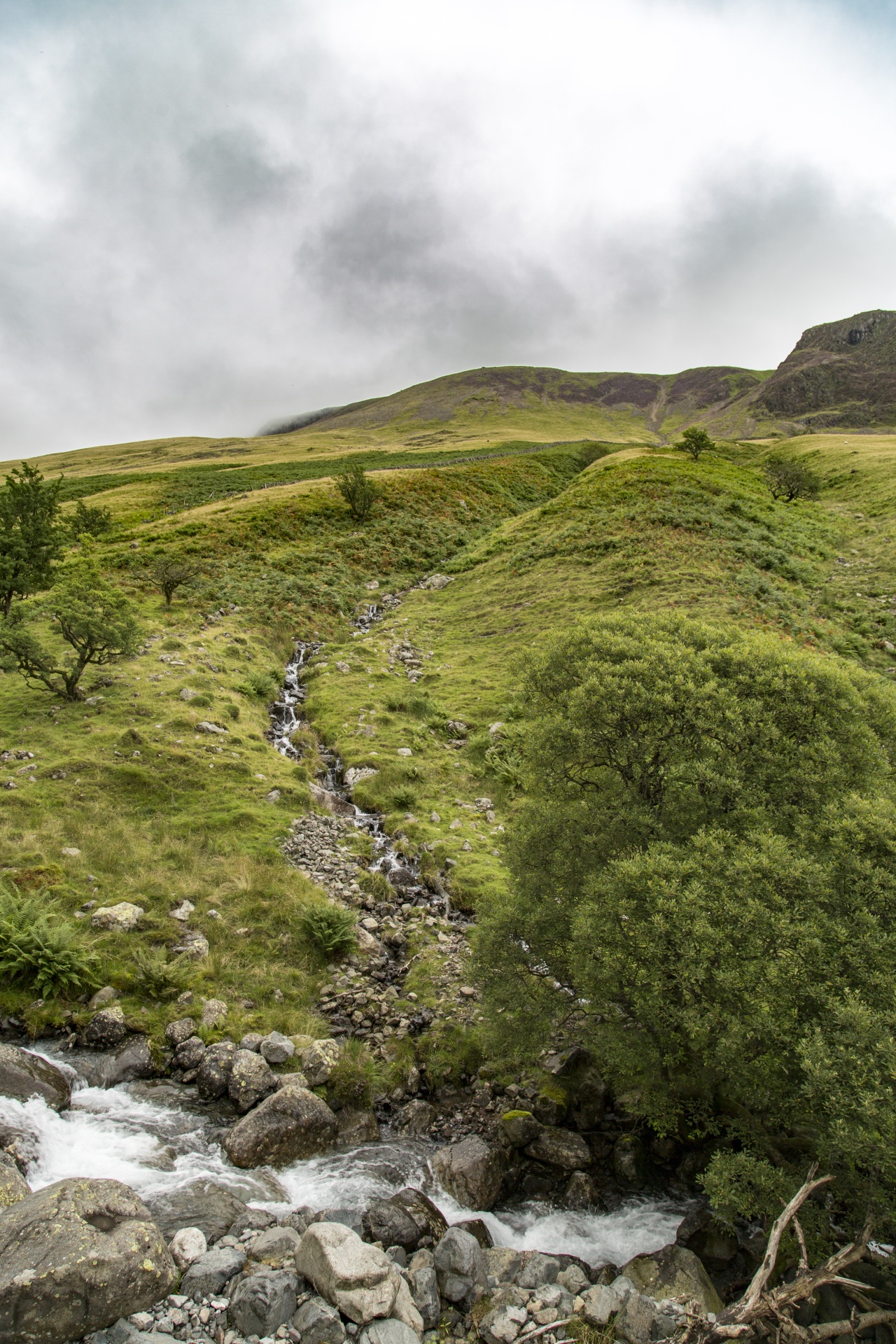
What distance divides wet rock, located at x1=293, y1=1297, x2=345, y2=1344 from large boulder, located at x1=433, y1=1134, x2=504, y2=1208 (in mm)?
3536

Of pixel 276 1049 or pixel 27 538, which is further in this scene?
pixel 27 538

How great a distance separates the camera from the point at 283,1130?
39.2 ft

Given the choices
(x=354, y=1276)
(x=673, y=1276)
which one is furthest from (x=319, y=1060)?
(x=673, y=1276)

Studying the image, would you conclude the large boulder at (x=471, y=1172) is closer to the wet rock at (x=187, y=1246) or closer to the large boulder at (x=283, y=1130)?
the large boulder at (x=283, y=1130)

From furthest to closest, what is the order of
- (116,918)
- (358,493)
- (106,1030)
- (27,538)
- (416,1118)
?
(358,493)
(27,538)
(116,918)
(106,1030)
(416,1118)

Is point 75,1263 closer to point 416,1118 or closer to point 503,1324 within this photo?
point 503,1324

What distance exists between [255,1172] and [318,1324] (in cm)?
350

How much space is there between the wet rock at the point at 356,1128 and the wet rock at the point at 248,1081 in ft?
5.16

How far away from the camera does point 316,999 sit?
15547 mm

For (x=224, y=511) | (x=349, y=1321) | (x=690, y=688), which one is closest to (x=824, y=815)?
(x=690, y=688)

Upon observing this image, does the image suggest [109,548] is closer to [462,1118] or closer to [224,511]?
[224,511]

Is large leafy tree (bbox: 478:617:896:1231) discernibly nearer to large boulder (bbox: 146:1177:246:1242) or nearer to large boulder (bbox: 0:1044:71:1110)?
large boulder (bbox: 146:1177:246:1242)


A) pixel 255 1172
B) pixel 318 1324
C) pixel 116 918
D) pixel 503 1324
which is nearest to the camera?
pixel 318 1324

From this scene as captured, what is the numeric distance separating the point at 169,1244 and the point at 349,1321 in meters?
2.83
